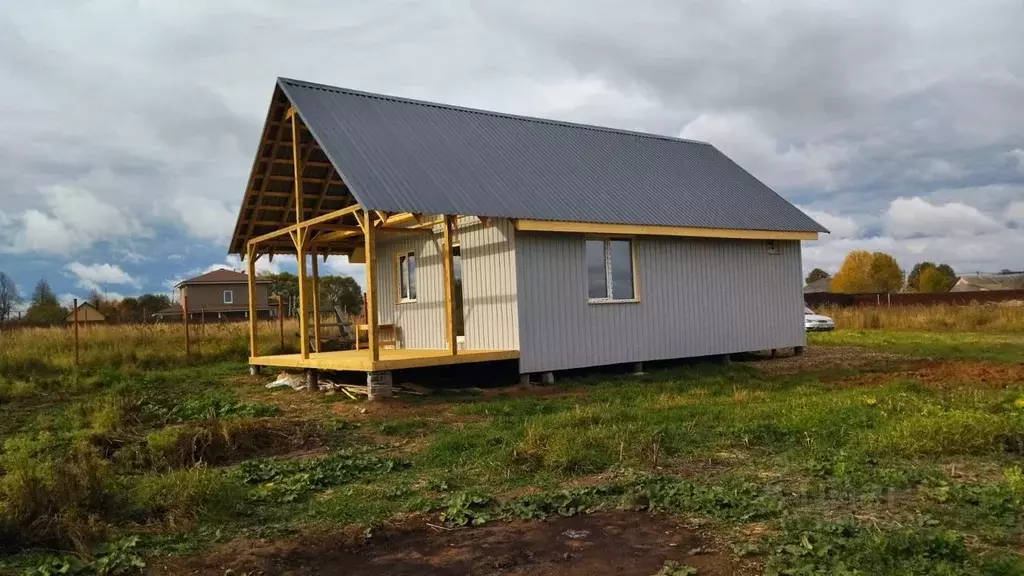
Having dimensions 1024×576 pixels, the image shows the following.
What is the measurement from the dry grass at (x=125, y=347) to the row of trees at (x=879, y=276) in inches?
2868

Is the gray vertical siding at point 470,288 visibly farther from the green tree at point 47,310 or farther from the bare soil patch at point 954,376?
the green tree at point 47,310

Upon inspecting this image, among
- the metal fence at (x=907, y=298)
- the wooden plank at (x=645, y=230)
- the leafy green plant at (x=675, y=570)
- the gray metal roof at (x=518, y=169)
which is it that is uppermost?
the gray metal roof at (x=518, y=169)

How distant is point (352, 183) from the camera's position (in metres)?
12.0

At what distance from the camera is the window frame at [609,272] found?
14580 millimetres

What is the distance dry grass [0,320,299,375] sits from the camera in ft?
60.5

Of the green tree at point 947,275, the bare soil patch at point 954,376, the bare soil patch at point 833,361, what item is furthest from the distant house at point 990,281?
the bare soil patch at point 954,376

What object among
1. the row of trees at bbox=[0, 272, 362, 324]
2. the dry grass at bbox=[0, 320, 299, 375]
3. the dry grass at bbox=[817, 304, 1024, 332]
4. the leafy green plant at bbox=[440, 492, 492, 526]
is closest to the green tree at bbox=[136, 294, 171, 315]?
the row of trees at bbox=[0, 272, 362, 324]

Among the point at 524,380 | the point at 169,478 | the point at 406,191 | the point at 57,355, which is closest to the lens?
the point at 169,478

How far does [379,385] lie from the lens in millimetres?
12195

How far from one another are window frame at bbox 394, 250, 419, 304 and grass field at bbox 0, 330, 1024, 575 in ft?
17.6

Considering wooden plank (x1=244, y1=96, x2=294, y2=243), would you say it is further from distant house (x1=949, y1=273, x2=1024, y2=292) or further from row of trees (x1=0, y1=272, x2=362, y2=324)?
distant house (x1=949, y1=273, x2=1024, y2=292)

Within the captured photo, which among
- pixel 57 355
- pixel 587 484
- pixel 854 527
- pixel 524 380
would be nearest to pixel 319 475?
pixel 587 484

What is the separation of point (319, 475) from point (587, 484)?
2.44m

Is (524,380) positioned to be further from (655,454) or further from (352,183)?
(655,454)
